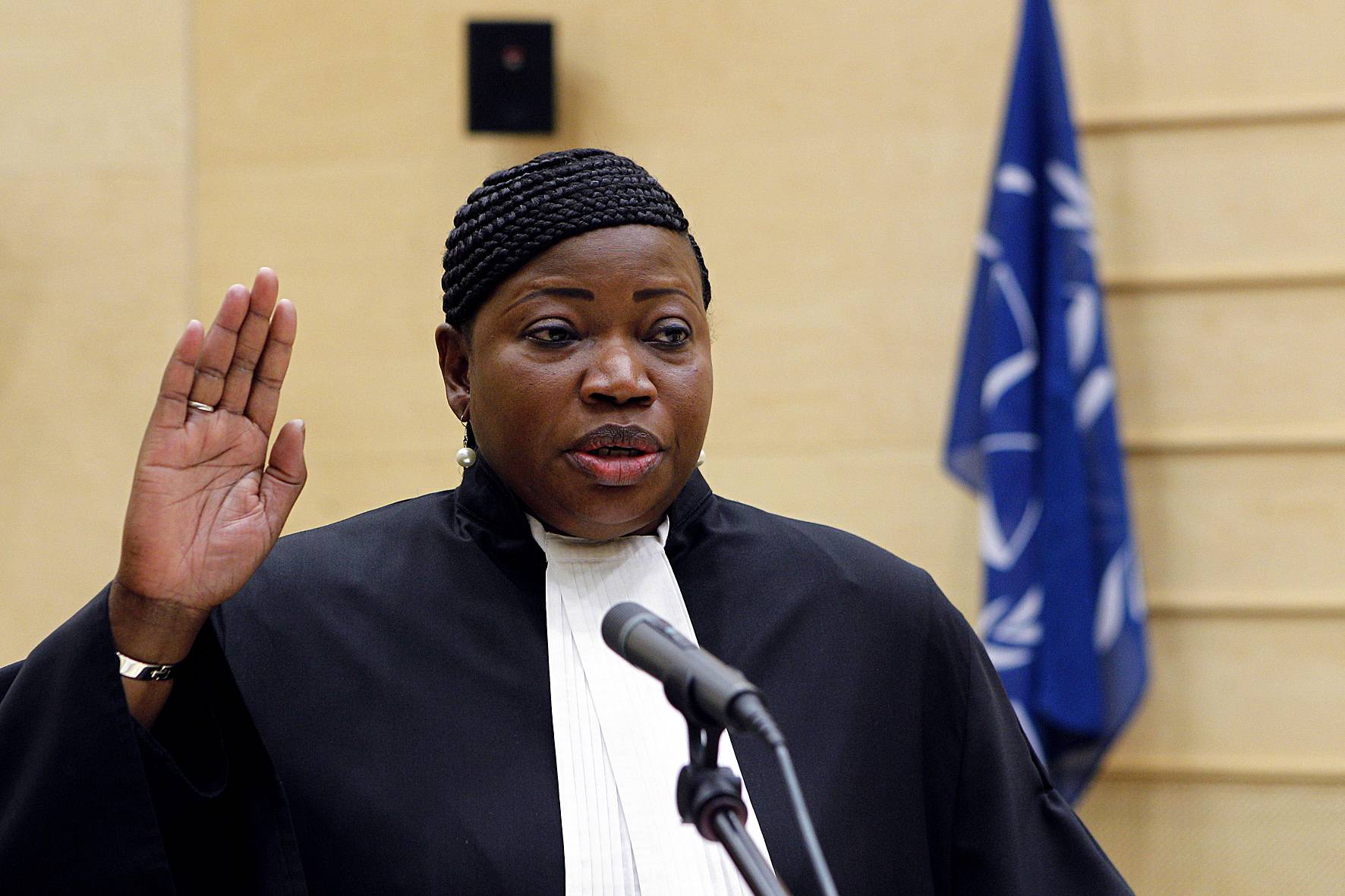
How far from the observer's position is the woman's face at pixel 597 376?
175 centimetres

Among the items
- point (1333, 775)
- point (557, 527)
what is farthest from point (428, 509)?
point (1333, 775)

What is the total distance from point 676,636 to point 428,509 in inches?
31.5

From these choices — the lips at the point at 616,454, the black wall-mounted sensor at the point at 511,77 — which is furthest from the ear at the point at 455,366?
the black wall-mounted sensor at the point at 511,77

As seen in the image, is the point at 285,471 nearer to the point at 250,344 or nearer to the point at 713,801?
the point at 250,344

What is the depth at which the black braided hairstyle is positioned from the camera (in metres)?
1.80

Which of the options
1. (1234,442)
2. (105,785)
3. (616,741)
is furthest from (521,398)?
(1234,442)

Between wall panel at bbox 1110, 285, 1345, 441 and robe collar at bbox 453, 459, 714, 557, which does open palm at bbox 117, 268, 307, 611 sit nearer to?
robe collar at bbox 453, 459, 714, 557

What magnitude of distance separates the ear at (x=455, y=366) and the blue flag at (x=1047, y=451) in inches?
75.7

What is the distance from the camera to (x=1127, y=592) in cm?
353

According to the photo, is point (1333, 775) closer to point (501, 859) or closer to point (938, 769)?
point (938, 769)

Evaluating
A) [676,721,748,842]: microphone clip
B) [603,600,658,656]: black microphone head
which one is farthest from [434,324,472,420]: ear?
[676,721,748,842]: microphone clip

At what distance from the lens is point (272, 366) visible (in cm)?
163

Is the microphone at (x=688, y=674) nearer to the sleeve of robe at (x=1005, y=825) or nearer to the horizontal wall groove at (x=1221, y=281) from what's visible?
the sleeve of robe at (x=1005, y=825)

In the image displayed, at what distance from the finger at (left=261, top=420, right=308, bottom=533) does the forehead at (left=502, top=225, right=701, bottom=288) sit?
0.32 metres
